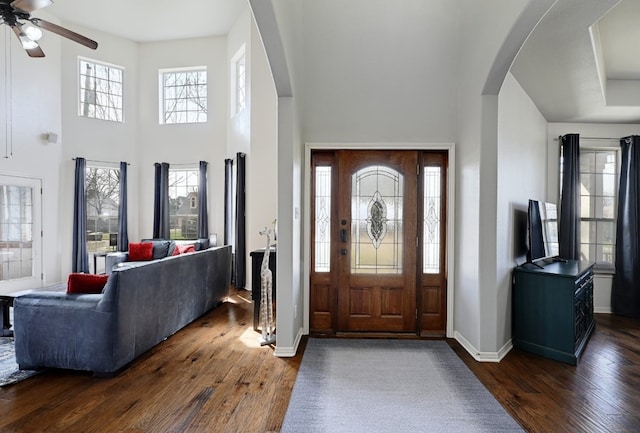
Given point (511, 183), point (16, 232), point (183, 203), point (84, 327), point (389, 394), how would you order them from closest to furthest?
point (389, 394)
point (84, 327)
point (511, 183)
point (16, 232)
point (183, 203)

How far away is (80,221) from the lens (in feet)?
22.1

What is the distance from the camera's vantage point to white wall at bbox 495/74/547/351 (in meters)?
3.36

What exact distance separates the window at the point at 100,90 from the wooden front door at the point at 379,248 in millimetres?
5806

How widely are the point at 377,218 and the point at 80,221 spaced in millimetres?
5913

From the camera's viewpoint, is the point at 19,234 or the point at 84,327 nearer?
the point at 84,327

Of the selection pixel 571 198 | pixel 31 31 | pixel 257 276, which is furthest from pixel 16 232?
pixel 571 198

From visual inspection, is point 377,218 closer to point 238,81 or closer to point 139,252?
point 238,81

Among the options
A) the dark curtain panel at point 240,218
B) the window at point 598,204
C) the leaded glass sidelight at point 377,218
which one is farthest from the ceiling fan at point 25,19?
the window at point 598,204

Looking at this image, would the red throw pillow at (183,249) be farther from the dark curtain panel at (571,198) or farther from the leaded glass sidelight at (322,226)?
the dark curtain panel at (571,198)

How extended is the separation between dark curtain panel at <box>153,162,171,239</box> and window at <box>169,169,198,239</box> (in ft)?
0.48

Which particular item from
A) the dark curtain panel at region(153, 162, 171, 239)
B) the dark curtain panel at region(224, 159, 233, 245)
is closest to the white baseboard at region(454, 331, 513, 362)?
the dark curtain panel at region(224, 159, 233, 245)

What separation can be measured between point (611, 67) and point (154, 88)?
775cm

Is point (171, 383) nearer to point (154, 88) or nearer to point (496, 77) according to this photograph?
point (496, 77)

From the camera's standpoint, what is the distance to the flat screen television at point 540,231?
3.50 meters
